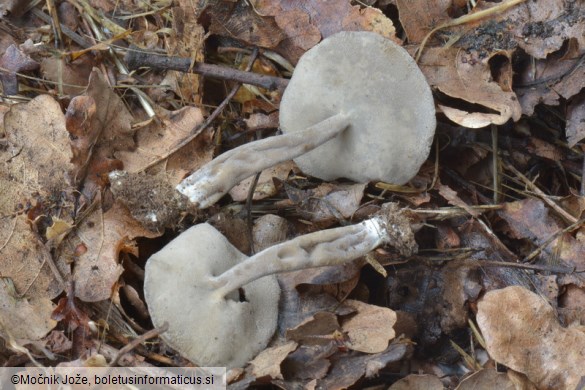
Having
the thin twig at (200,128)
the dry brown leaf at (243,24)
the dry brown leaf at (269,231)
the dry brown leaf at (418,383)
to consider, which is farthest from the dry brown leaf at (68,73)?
the dry brown leaf at (418,383)

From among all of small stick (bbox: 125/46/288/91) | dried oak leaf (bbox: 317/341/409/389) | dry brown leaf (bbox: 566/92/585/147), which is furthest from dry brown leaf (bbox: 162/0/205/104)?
dry brown leaf (bbox: 566/92/585/147)

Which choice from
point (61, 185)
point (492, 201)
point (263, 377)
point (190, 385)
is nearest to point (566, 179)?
point (492, 201)

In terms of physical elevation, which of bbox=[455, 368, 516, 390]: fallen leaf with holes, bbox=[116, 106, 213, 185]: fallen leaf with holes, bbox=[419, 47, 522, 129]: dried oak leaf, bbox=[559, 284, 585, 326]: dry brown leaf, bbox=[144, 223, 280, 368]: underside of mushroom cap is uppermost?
bbox=[419, 47, 522, 129]: dried oak leaf

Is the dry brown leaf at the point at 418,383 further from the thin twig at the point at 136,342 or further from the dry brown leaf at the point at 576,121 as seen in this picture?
the dry brown leaf at the point at 576,121

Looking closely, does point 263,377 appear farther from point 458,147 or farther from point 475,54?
point 475,54

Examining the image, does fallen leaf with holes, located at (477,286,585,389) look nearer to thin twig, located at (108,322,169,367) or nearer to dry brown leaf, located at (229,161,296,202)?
dry brown leaf, located at (229,161,296,202)

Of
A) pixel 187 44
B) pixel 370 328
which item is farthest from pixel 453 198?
pixel 187 44
